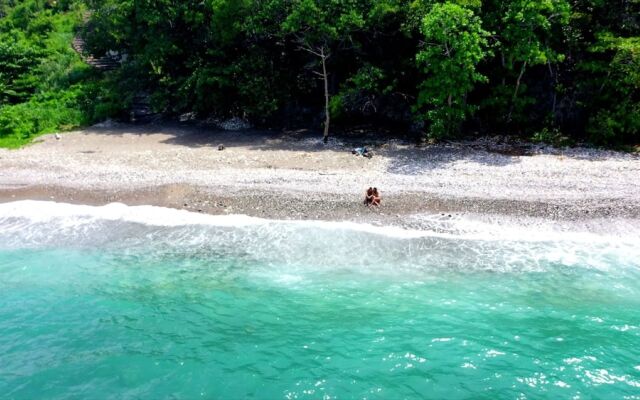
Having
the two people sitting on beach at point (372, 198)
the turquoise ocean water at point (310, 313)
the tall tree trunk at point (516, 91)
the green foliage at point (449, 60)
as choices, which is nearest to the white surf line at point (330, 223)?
the turquoise ocean water at point (310, 313)

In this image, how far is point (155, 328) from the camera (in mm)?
10930

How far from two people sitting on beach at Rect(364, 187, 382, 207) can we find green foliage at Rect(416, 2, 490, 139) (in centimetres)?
548

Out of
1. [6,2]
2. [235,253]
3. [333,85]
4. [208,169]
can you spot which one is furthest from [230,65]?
[6,2]

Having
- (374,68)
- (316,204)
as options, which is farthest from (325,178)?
(374,68)

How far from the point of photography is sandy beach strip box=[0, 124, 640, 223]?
1596 cm

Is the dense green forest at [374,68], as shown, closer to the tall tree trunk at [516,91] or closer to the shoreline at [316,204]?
the tall tree trunk at [516,91]

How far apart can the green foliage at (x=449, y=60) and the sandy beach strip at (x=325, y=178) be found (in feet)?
5.03

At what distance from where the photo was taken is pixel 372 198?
1619 centimetres

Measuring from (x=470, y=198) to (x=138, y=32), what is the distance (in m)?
19.8

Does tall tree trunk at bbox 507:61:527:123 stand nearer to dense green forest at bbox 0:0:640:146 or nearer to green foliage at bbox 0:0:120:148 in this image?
dense green forest at bbox 0:0:640:146

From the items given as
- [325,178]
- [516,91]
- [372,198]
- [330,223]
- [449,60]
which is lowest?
[330,223]

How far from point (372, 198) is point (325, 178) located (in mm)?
2794

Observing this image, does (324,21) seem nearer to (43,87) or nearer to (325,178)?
(325,178)

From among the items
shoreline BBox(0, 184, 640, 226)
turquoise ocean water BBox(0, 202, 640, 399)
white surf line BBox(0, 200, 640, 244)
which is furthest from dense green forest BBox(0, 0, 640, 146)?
turquoise ocean water BBox(0, 202, 640, 399)
